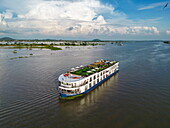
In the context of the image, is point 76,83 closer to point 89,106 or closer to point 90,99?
point 90,99

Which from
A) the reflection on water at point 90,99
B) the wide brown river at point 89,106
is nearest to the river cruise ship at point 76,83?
the reflection on water at point 90,99

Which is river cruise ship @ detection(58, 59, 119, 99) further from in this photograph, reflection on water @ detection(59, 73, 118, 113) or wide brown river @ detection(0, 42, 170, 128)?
wide brown river @ detection(0, 42, 170, 128)

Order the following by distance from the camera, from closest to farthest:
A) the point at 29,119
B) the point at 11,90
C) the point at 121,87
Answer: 1. the point at 29,119
2. the point at 11,90
3. the point at 121,87

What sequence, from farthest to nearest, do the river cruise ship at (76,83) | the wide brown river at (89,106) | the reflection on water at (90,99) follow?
the river cruise ship at (76,83) < the reflection on water at (90,99) < the wide brown river at (89,106)

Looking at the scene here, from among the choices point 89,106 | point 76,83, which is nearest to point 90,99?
point 89,106

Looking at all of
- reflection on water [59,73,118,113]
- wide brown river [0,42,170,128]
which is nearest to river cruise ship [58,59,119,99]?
reflection on water [59,73,118,113]

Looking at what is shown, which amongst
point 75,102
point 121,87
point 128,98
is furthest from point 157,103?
point 75,102

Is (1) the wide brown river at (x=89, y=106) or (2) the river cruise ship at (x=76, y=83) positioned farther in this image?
(2) the river cruise ship at (x=76, y=83)

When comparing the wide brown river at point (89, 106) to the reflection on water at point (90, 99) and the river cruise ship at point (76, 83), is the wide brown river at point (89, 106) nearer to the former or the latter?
the reflection on water at point (90, 99)

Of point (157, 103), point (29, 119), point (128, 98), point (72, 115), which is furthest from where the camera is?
point (128, 98)

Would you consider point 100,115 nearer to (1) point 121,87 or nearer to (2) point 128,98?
(2) point 128,98

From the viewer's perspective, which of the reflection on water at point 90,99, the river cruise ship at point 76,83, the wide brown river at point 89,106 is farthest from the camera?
the river cruise ship at point 76,83
